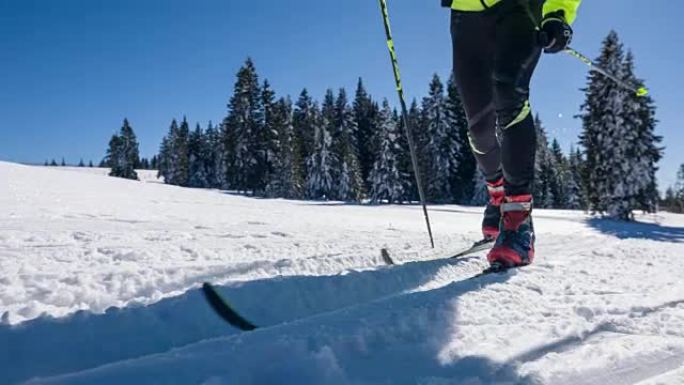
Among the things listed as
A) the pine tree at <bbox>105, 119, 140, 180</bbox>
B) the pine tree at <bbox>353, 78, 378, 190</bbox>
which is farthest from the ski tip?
the pine tree at <bbox>105, 119, 140, 180</bbox>

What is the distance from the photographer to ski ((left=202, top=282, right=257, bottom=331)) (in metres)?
1.60

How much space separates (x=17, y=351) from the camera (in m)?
1.24

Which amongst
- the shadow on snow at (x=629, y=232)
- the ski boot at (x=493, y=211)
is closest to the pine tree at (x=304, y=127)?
the shadow on snow at (x=629, y=232)

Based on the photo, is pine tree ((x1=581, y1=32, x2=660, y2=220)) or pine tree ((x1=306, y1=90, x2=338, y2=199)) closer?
pine tree ((x1=581, y1=32, x2=660, y2=220))

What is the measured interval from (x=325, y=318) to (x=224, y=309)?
443mm

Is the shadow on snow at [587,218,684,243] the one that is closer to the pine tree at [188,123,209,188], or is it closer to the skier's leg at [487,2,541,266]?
the skier's leg at [487,2,541,266]

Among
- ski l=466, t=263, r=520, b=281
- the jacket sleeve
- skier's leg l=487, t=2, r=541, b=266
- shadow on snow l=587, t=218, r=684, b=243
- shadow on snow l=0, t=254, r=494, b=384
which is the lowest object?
shadow on snow l=587, t=218, r=684, b=243

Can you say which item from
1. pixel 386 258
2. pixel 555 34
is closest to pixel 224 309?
pixel 386 258

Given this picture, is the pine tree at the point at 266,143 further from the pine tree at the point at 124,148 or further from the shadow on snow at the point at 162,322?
the shadow on snow at the point at 162,322

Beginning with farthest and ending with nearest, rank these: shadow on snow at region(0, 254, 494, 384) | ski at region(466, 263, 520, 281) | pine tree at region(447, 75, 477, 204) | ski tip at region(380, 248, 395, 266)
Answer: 1. pine tree at region(447, 75, 477, 204)
2. ski tip at region(380, 248, 395, 266)
3. ski at region(466, 263, 520, 281)
4. shadow on snow at region(0, 254, 494, 384)

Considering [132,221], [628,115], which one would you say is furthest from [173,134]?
[132,221]

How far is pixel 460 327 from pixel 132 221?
3635 millimetres

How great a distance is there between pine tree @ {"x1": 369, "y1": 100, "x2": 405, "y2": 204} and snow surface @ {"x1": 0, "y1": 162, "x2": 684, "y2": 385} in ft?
130

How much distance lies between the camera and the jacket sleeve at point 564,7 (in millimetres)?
2650
